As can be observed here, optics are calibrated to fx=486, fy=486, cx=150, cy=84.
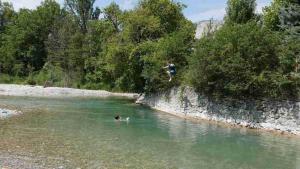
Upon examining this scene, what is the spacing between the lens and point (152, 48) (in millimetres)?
53750

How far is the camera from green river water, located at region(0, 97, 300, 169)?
21.8m

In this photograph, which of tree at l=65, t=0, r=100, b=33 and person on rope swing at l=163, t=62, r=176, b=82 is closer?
person on rope swing at l=163, t=62, r=176, b=82

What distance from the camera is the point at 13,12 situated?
364ft

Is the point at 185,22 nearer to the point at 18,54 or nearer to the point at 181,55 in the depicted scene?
the point at 181,55

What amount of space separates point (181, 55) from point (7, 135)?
24599 millimetres

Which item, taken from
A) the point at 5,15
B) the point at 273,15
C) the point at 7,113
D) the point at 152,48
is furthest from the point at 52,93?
the point at 5,15

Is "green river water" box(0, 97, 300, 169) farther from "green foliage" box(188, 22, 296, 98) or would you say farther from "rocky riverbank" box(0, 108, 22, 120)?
"green foliage" box(188, 22, 296, 98)

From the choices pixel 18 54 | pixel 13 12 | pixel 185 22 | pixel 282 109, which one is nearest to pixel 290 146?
pixel 282 109

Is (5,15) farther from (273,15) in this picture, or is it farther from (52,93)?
(273,15)

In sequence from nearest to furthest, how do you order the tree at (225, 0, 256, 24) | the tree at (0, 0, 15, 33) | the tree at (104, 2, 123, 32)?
the tree at (225, 0, 256, 24) < the tree at (104, 2, 123, 32) < the tree at (0, 0, 15, 33)

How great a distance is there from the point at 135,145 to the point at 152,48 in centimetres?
2807

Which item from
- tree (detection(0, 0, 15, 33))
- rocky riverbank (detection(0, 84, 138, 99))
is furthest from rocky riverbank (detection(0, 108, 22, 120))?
tree (detection(0, 0, 15, 33))

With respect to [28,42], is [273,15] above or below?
below

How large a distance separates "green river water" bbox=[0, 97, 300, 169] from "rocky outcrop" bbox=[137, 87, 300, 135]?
1741mm
